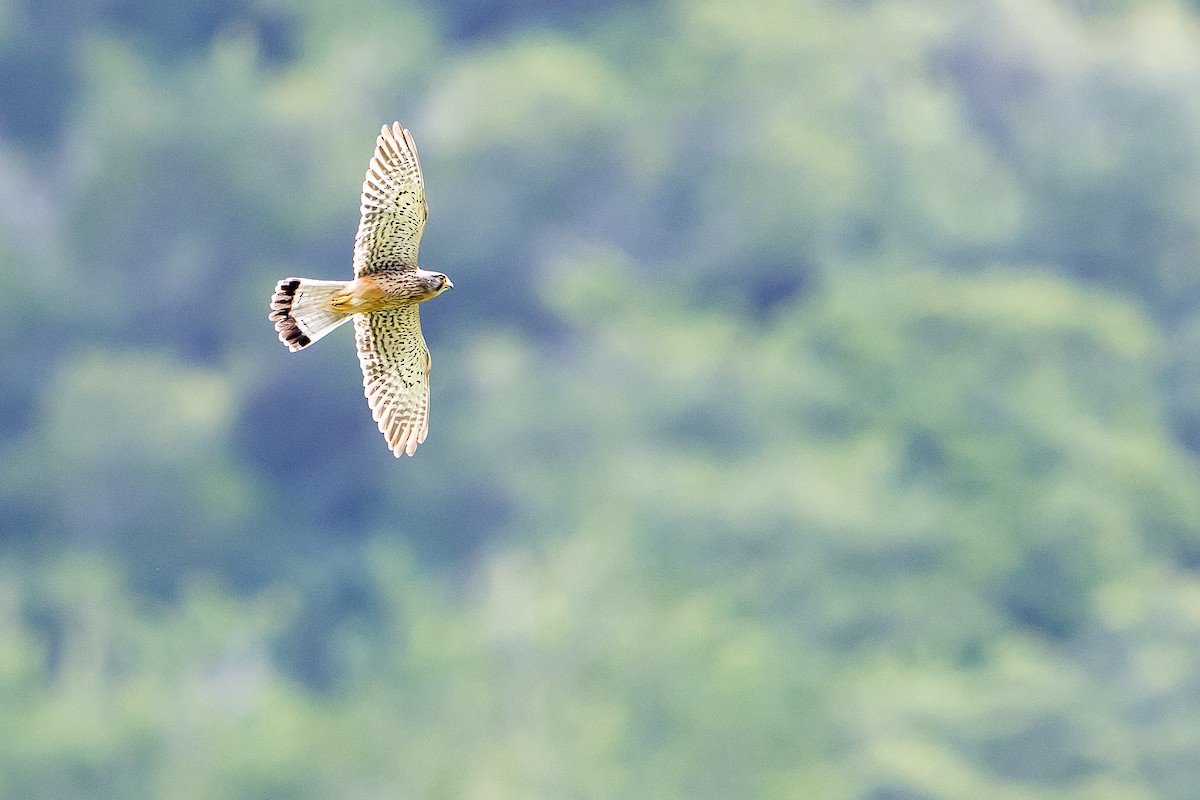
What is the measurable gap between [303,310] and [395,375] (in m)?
0.78

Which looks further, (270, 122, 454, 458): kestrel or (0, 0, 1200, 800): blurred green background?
(0, 0, 1200, 800): blurred green background

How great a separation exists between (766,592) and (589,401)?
3.79m

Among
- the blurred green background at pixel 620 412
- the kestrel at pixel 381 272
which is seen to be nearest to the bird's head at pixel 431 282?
the kestrel at pixel 381 272

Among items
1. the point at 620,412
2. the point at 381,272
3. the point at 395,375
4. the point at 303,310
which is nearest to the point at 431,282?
the point at 381,272

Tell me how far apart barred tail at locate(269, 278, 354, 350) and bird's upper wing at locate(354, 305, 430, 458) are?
0.56 meters

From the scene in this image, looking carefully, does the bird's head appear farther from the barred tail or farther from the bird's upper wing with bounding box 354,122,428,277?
the barred tail

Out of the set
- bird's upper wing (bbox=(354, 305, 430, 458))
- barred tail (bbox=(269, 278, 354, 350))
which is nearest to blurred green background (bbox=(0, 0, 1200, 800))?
bird's upper wing (bbox=(354, 305, 430, 458))

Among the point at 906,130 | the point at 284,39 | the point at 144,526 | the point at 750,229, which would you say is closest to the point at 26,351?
the point at 144,526

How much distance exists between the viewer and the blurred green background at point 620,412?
88.2 ft

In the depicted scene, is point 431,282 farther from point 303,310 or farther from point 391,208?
point 303,310

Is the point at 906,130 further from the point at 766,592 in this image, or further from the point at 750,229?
the point at 766,592

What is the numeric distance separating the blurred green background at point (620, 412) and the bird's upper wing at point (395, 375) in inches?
638

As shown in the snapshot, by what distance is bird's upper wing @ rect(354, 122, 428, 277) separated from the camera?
27.4ft

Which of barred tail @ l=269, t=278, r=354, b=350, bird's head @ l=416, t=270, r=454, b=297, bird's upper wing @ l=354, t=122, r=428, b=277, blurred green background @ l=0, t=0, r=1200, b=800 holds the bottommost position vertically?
barred tail @ l=269, t=278, r=354, b=350
